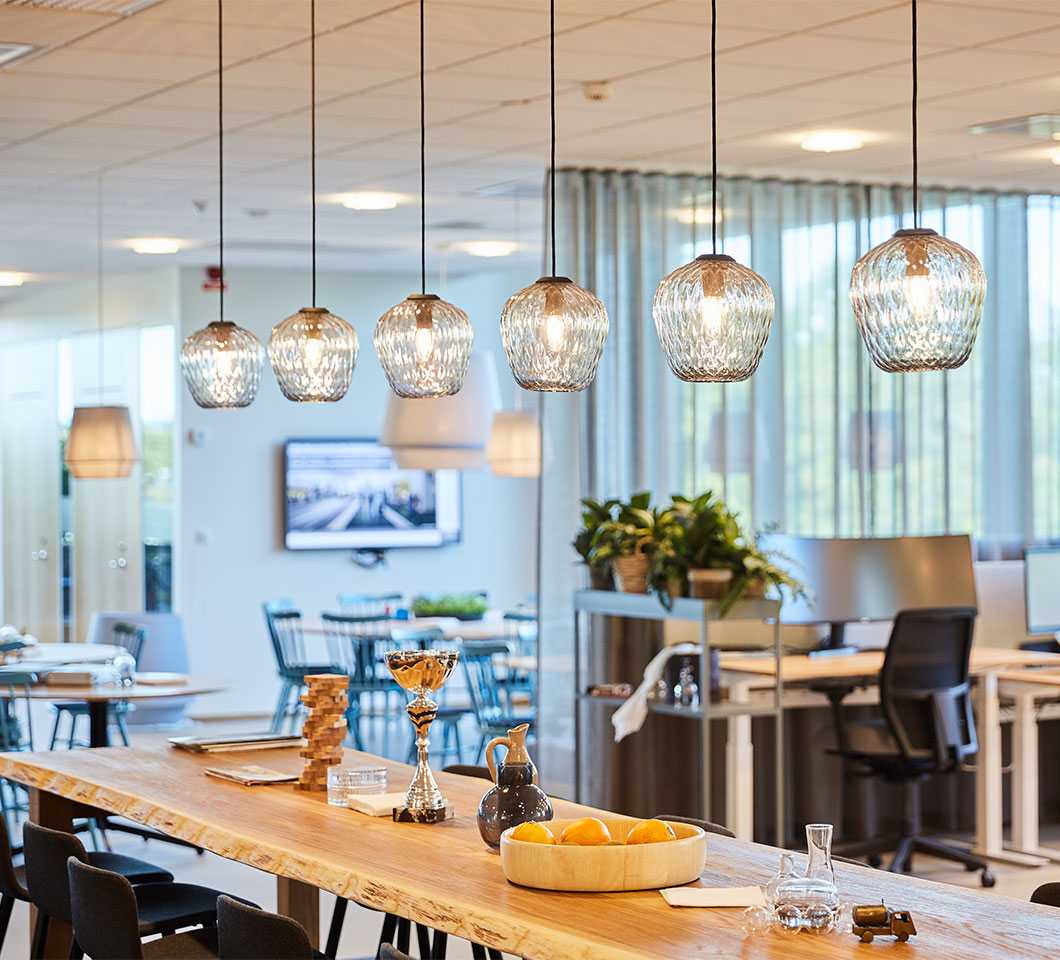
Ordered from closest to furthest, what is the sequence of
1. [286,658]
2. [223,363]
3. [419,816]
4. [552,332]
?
[552,332], [419,816], [223,363], [286,658]

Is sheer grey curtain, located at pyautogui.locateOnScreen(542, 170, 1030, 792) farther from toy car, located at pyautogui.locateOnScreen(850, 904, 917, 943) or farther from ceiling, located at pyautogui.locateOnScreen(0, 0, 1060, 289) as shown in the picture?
toy car, located at pyautogui.locateOnScreen(850, 904, 917, 943)

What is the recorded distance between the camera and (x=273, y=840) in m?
3.76

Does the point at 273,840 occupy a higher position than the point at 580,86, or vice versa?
the point at 580,86

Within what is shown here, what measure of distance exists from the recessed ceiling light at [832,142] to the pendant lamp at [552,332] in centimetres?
374

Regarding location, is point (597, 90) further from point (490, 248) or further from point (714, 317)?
point (490, 248)

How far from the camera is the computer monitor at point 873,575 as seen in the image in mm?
7910

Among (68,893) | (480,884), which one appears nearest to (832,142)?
(68,893)

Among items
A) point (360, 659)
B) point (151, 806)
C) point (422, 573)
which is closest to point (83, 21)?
point (151, 806)

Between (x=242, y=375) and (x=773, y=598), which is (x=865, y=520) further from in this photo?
(x=242, y=375)

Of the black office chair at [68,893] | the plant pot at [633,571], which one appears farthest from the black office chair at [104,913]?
the plant pot at [633,571]

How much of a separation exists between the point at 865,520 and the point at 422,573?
15.2ft

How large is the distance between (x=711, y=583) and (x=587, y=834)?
348 centimetres

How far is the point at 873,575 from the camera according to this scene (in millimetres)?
8023

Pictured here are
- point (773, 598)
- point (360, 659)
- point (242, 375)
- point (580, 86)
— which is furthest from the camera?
point (360, 659)
